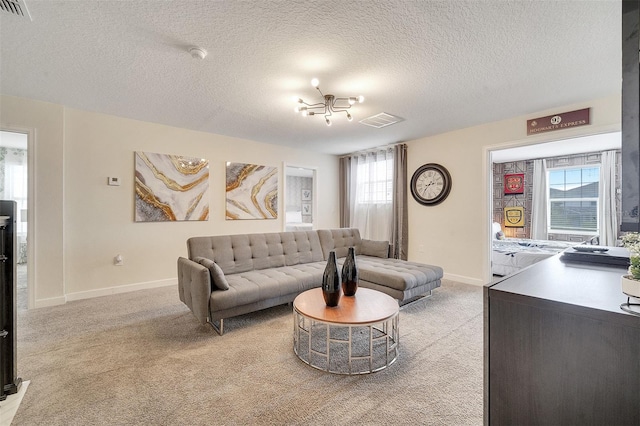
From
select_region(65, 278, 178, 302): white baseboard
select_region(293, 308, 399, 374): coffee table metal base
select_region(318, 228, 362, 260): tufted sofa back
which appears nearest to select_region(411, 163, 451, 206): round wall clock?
select_region(318, 228, 362, 260): tufted sofa back

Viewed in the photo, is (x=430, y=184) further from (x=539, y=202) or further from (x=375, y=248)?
(x=539, y=202)

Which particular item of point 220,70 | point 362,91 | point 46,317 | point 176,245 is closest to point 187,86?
point 220,70

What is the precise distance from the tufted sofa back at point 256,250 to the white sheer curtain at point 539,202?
5776 millimetres

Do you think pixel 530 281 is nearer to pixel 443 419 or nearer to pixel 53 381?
pixel 443 419

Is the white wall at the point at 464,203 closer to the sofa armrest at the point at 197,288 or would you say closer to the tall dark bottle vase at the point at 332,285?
the tall dark bottle vase at the point at 332,285

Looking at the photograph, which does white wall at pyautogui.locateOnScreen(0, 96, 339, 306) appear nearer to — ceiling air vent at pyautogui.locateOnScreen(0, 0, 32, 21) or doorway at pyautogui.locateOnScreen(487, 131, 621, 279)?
ceiling air vent at pyautogui.locateOnScreen(0, 0, 32, 21)

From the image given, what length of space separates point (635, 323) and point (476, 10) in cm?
190

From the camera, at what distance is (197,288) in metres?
2.56

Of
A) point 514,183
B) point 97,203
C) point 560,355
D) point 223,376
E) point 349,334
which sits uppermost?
point 514,183

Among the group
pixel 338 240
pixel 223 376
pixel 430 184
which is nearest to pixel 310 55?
pixel 223 376

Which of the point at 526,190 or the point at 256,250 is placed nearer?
the point at 256,250

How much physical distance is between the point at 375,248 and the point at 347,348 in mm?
2211

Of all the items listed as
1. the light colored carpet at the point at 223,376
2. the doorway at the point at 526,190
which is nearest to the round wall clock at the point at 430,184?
the doorway at the point at 526,190

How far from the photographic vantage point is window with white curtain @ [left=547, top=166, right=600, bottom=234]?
5961 millimetres
